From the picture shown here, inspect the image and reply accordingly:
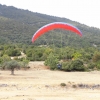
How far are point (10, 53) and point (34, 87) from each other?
111 ft

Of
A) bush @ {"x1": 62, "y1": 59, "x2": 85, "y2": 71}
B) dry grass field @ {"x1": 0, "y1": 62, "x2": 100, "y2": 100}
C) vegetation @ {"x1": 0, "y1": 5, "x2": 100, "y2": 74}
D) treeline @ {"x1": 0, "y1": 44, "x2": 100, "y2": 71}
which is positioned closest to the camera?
dry grass field @ {"x1": 0, "y1": 62, "x2": 100, "y2": 100}

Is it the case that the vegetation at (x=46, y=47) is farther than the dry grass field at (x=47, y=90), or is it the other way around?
the vegetation at (x=46, y=47)

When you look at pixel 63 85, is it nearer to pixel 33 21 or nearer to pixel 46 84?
pixel 46 84

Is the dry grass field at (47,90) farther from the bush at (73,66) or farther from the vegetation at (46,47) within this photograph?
the bush at (73,66)

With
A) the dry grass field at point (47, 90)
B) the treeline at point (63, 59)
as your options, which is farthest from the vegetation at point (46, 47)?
the dry grass field at point (47, 90)

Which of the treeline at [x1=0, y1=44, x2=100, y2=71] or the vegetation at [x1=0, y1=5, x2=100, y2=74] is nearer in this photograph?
the treeline at [x1=0, y1=44, x2=100, y2=71]

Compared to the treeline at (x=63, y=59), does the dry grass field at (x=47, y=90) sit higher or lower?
lower

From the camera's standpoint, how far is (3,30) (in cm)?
10512

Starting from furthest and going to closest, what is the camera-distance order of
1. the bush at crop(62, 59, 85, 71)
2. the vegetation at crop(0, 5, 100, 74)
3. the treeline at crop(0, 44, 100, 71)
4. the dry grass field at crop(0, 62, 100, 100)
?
the vegetation at crop(0, 5, 100, 74)
the treeline at crop(0, 44, 100, 71)
the bush at crop(62, 59, 85, 71)
the dry grass field at crop(0, 62, 100, 100)

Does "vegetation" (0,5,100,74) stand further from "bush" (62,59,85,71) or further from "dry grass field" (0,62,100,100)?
"dry grass field" (0,62,100,100)

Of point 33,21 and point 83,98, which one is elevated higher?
point 33,21

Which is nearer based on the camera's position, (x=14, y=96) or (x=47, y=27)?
(x=14, y=96)

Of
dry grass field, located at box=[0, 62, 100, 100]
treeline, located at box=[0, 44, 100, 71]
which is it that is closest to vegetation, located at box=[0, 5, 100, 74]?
treeline, located at box=[0, 44, 100, 71]

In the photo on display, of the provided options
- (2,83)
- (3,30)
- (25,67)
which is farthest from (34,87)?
(3,30)
